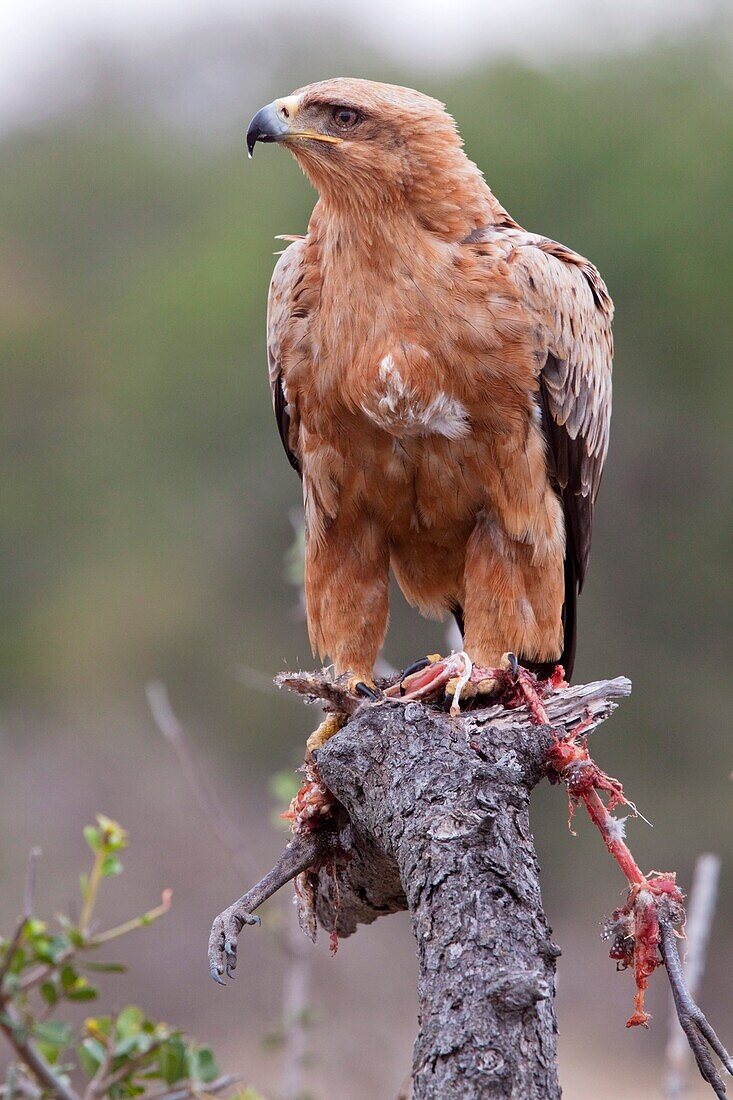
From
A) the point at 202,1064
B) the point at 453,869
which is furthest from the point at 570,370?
the point at 202,1064

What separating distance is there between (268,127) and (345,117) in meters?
0.28

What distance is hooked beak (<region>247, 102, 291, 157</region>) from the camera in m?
4.26

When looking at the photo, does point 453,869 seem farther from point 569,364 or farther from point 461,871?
point 569,364

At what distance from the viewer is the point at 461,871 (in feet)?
8.92

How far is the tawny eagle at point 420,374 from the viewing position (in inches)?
167

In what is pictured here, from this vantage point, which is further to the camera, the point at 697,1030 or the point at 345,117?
the point at 345,117

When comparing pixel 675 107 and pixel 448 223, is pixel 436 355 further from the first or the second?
pixel 675 107

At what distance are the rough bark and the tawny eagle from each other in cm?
114

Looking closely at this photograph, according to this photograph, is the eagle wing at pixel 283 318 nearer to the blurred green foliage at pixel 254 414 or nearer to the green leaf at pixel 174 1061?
the green leaf at pixel 174 1061

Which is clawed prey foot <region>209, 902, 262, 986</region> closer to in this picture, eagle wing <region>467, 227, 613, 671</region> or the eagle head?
eagle wing <region>467, 227, 613, 671</region>

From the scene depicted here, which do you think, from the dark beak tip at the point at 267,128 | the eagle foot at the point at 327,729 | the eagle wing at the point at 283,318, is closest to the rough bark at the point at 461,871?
Result: the eagle foot at the point at 327,729

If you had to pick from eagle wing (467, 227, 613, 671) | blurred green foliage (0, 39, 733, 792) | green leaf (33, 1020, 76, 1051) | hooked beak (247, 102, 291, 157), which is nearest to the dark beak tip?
hooked beak (247, 102, 291, 157)

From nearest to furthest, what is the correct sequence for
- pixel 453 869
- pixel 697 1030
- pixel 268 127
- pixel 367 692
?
1. pixel 697 1030
2. pixel 453 869
3. pixel 367 692
4. pixel 268 127

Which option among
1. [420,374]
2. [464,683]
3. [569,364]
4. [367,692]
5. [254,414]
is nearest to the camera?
[464,683]
